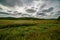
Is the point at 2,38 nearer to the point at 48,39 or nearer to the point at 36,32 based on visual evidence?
the point at 36,32

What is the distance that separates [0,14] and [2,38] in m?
1.92

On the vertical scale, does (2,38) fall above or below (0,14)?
below

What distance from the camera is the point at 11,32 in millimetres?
6336

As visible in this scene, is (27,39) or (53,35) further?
(53,35)

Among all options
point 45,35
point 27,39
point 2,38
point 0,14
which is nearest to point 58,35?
point 45,35

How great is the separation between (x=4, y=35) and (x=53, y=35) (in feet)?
8.50

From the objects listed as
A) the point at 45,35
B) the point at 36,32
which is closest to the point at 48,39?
the point at 45,35

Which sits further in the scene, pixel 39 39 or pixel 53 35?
pixel 53 35

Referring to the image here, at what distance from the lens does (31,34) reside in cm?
634

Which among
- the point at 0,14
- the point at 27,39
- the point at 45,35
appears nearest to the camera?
the point at 27,39

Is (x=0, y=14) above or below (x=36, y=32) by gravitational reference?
above

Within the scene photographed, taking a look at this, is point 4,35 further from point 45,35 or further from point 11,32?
point 45,35

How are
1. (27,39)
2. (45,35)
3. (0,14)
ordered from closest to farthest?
(27,39)
(45,35)
(0,14)

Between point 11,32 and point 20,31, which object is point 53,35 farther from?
point 11,32
